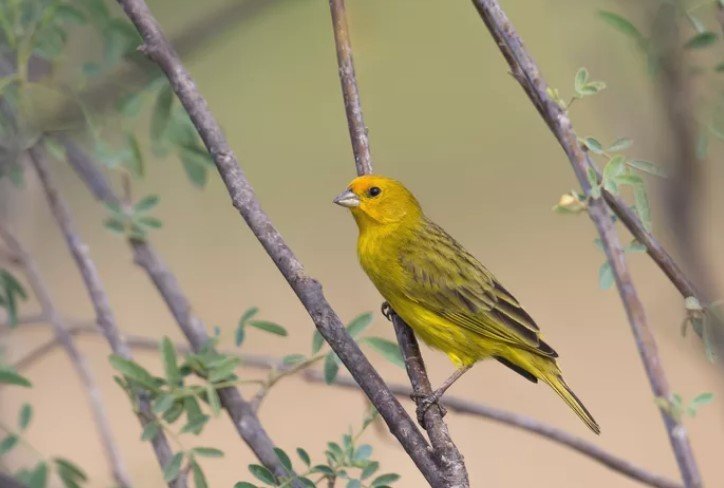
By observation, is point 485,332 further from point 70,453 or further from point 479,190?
point 479,190

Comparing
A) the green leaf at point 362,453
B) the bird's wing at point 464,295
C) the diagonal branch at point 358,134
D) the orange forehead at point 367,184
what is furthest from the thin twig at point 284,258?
the bird's wing at point 464,295

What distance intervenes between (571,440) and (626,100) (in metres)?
0.97

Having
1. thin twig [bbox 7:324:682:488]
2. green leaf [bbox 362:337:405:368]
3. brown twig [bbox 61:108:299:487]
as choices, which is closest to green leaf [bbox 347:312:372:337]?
green leaf [bbox 362:337:405:368]

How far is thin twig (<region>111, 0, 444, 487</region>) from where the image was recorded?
5.91 ft

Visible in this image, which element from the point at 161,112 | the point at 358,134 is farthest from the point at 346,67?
the point at 161,112

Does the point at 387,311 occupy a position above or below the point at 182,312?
above

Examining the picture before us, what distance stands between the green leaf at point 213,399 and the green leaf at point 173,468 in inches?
4.8

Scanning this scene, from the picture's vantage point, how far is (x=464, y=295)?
3.30 meters

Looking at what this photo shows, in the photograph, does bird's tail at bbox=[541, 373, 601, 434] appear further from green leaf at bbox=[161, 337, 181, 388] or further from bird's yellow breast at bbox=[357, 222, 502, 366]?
green leaf at bbox=[161, 337, 181, 388]

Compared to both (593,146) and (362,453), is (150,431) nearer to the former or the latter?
(362,453)

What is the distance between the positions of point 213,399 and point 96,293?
48cm

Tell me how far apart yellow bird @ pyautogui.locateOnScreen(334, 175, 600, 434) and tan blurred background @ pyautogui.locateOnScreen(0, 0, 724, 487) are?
58.6 inches

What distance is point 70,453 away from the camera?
219 inches

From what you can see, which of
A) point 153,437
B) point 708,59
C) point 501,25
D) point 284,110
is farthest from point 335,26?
point 284,110
